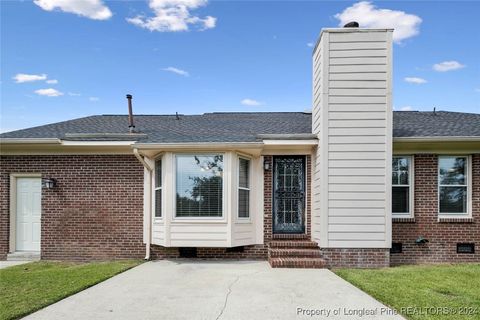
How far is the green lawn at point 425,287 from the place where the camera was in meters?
4.55

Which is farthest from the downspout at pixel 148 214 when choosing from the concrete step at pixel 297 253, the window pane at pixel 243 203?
the concrete step at pixel 297 253

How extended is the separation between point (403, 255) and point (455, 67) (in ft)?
40.1

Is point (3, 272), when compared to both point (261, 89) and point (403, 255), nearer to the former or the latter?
point (403, 255)

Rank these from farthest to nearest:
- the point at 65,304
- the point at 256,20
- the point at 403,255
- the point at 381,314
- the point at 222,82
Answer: the point at 222,82 → the point at 256,20 → the point at 403,255 → the point at 65,304 → the point at 381,314

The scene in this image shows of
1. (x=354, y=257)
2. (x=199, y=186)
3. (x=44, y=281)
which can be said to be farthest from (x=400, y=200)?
(x=44, y=281)

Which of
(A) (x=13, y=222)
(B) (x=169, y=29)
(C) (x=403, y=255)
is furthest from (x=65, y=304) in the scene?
(B) (x=169, y=29)

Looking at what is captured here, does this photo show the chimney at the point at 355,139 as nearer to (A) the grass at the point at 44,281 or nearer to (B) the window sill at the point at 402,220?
(B) the window sill at the point at 402,220

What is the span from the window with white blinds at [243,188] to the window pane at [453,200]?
14.9ft

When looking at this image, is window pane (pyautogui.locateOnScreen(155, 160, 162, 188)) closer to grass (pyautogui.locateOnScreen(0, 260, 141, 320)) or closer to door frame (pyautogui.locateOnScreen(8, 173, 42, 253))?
grass (pyautogui.locateOnScreen(0, 260, 141, 320))

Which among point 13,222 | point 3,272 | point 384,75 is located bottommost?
point 3,272

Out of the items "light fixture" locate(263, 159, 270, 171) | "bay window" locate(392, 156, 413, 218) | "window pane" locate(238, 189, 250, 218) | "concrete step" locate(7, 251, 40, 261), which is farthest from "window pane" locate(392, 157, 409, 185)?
"concrete step" locate(7, 251, 40, 261)

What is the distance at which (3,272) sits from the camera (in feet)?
23.5

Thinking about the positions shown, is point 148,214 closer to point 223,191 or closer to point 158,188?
point 158,188

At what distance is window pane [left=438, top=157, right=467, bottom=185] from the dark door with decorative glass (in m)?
3.23
